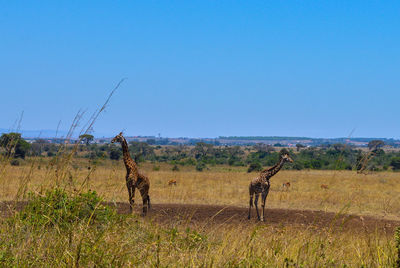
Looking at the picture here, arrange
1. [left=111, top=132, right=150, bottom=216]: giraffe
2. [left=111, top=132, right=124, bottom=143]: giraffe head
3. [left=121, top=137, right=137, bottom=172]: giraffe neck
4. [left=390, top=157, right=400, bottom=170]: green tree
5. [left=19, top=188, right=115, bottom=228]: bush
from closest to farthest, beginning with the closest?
[left=19, top=188, right=115, bottom=228]: bush < [left=111, top=132, right=124, bottom=143]: giraffe head < [left=111, top=132, right=150, bottom=216]: giraffe < [left=121, top=137, right=137, bottom=172]: giraffe neck < [left=390, top=157, right=400, bottom=170]: green tree

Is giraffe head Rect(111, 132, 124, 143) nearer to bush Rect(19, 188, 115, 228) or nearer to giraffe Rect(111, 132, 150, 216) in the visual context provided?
giraffe Rect(111, 132, 150, 216)

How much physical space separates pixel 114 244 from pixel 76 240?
0.45m

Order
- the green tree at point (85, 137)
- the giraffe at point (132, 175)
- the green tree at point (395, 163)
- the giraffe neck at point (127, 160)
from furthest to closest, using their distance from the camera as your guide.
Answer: the green tree at point (395, 163), the giraffe neck at point (127, 160), the giraffe at point (132, 175), the green tree at point (85, 137)

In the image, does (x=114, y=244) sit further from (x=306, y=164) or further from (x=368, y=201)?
(x=306, y=164)

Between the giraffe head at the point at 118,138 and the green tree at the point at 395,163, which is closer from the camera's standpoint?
the giraffe head at the point at 118,138

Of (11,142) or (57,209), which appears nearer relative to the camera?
(11,142)

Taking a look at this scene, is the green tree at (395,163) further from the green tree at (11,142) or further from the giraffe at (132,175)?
the green tree at (11,142)

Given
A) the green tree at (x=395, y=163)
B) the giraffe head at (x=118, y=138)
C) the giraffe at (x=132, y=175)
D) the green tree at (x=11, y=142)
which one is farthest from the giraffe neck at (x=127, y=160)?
the green tree at (x=395, y=163)

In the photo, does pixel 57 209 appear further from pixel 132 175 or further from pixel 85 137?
pixel 132 175

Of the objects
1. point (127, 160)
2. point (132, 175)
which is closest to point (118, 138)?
point (127, 160)

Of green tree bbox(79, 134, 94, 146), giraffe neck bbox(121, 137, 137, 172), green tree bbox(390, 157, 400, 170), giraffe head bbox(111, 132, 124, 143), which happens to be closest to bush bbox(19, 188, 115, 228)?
green tree bbox(79, 134, 94, 146)

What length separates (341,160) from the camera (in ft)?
17.2

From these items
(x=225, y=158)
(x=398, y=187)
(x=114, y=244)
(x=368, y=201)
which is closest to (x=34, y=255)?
(x=114, y=244)

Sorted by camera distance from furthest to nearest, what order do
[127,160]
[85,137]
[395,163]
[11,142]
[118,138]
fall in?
[395,163] < [127,160] < [118,138] < [11,142] < [85,137]
